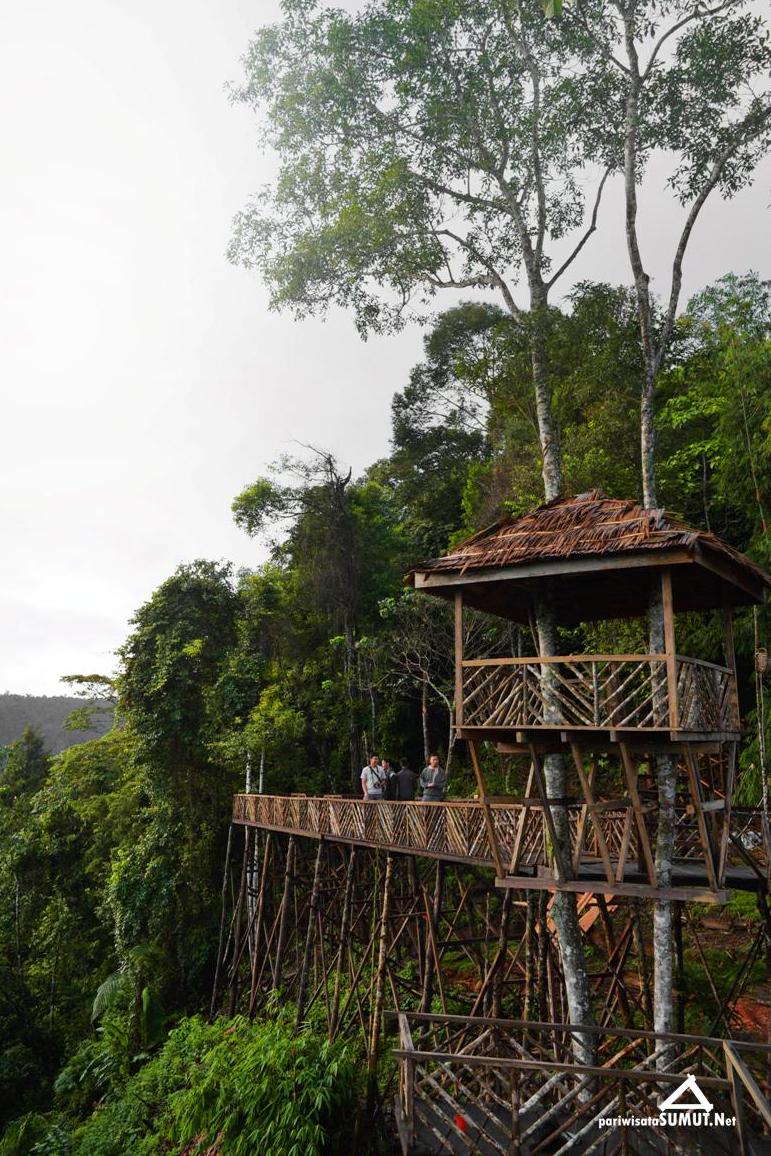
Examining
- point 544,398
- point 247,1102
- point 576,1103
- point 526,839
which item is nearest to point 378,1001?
point 247,1102

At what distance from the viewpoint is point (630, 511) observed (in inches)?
337

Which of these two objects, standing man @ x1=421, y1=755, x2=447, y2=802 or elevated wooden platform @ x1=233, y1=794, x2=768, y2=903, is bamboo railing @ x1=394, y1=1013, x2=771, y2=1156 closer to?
elevated wooden platform @ x1=233, y1=794, x2=768, y2=903

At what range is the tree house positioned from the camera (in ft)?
25.0

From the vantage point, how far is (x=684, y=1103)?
21.0 ft

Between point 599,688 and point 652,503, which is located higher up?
point 652,503

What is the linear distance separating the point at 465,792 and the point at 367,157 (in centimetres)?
1643

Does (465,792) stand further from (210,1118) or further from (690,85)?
(690,85)

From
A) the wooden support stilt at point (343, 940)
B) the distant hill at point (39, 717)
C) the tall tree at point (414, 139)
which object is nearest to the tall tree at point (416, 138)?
the tall tree at point (414, 139)

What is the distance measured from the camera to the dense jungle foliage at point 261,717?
42.9 ft

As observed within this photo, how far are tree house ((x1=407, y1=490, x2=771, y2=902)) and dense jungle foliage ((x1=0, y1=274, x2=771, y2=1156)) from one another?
488cm

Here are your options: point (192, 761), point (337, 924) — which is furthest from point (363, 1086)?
point (192, 761)

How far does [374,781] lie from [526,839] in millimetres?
4954

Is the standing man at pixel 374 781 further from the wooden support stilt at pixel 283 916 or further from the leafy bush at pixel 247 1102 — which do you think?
the leafy bush at pixel 247 1102

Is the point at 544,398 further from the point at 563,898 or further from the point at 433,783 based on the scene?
the point at 563,898
